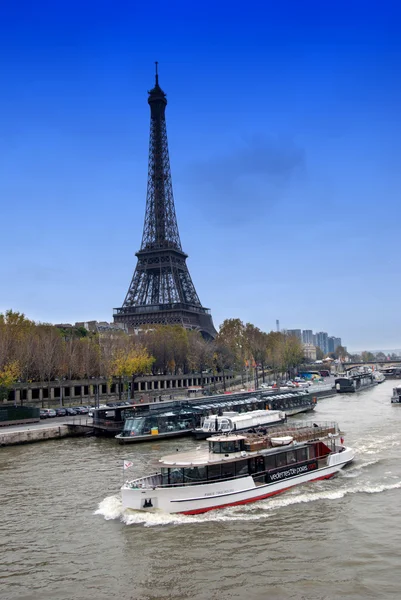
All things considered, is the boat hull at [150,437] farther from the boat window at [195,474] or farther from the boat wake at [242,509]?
the boat window at [195,474]

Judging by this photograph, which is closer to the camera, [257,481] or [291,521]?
[291,521]

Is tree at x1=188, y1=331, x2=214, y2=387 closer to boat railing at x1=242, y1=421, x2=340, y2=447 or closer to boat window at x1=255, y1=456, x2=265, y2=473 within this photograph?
boat railing at x1=242, y1=421, x2=340, y2=447

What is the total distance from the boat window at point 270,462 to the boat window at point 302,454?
242 cm

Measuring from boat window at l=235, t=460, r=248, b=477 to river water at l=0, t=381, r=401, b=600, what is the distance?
69.2 inches

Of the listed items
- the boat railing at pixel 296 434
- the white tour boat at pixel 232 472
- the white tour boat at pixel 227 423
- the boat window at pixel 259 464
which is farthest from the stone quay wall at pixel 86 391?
the boat window at pixel 259 464

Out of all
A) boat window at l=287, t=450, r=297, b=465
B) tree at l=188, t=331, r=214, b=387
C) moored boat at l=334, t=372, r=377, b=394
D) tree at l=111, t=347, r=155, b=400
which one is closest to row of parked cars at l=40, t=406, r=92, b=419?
tree at l=111, t=347, r=155, b=400

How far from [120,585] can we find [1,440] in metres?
30.1

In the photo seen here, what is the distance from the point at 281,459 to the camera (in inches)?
1182

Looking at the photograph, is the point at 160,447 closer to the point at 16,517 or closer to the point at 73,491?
the point at 73,491

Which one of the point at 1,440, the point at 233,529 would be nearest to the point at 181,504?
the point at 233,529

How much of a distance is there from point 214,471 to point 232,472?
1.13m

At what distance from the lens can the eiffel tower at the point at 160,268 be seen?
134 metres

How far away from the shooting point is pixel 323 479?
1246 inches

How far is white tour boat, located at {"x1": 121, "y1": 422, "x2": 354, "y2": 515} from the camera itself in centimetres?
2517
